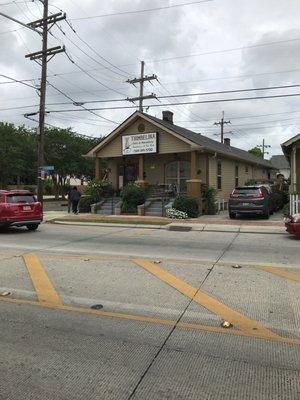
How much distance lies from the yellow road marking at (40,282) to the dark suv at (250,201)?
1279 cm

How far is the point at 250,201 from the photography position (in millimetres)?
21734

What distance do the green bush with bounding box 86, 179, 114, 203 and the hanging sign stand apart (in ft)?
7.42

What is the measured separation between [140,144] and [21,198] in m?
11.1

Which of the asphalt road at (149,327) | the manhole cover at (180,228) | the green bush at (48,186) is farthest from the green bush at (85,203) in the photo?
the green bush at (48,186)

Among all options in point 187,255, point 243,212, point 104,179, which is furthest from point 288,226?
point 104,179

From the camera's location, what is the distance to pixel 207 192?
84.3 feet

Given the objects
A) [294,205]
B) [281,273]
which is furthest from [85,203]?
[281,273]

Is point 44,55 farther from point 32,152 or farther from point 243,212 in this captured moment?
point 32,152

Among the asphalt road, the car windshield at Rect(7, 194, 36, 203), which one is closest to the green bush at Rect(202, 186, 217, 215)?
the car windshield at Rect(7, 194, 36, 203)

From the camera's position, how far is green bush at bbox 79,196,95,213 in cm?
2764

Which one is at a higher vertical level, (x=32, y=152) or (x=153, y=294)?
(x=32, y=152)

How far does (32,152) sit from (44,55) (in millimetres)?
25405

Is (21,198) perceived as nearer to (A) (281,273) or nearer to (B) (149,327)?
(A) (281,273)

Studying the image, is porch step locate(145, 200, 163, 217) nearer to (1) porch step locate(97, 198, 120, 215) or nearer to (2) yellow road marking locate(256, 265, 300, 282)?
(1) porch step locate(97, 198, 120, 215)
